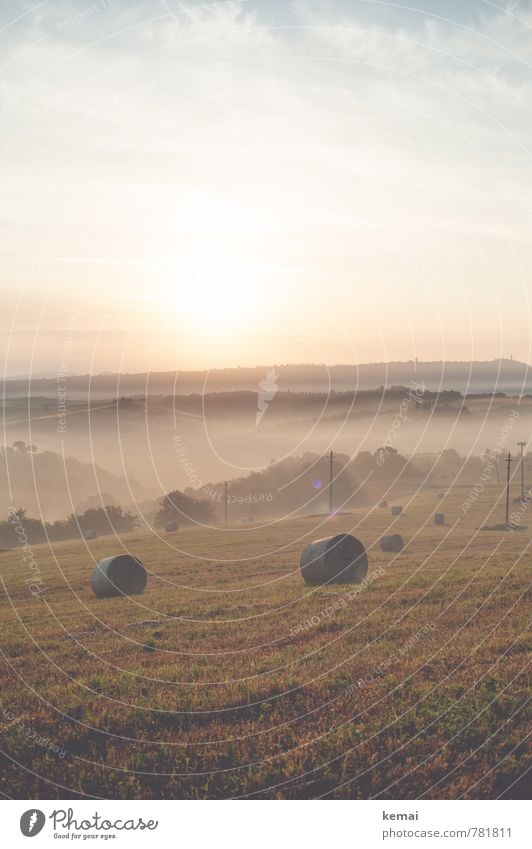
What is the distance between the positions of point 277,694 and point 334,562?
16.6 meters

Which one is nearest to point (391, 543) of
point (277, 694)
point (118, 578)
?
point (118, 578)

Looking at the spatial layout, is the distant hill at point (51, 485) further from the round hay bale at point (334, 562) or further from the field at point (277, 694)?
the field at point (277, 694)

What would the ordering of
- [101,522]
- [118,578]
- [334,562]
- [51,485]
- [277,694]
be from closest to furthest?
[277,694]
[334,562]
[118,578]
[101,522]
[51,485]

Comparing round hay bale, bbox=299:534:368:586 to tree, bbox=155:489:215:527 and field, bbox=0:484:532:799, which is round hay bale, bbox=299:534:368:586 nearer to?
field, bbox=0:484:532:799

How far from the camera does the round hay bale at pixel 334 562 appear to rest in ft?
98.5

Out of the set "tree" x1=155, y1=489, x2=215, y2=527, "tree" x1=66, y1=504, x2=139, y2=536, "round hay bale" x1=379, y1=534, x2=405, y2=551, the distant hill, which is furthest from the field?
the distant hill

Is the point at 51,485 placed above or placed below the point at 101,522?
above

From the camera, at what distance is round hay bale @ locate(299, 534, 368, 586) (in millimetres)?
30031

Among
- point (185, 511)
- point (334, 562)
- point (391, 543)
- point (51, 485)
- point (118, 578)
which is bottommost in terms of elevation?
point (185, 511)

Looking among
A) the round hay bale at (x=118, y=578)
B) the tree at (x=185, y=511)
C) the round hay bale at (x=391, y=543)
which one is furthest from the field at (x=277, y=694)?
the tree at (x=185, y=511)

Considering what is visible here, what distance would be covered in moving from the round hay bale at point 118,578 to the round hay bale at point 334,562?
7.38 metres

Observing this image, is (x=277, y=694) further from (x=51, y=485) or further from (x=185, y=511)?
(x=51, y=485)

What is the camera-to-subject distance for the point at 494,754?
1129 centimetres

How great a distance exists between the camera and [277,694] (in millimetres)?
13914
